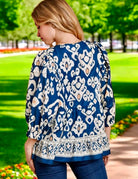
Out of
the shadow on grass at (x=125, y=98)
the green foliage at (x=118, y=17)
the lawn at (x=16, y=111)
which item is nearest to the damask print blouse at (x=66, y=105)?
the lawn at (x=16, y=111)

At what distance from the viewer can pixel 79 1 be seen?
47.2 m

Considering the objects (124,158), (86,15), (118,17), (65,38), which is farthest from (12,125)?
(118,17)

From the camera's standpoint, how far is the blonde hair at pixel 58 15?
2.26m

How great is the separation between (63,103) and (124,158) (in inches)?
153

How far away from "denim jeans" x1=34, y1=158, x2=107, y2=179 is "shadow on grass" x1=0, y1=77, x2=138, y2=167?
13.4ft

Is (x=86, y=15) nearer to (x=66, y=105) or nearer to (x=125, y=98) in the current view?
(x=125, y=98)

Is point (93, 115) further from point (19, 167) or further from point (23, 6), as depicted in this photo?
point (23, 6)

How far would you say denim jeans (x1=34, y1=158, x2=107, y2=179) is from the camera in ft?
7.55

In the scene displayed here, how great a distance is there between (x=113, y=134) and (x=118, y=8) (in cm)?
4217

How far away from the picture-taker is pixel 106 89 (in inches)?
99.6

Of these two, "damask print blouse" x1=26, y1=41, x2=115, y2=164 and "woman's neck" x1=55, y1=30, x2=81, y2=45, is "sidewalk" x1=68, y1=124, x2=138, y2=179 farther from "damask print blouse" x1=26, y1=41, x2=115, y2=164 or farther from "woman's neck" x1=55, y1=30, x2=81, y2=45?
"woman's neck" x1=55, y1=30, x2=81, y2=45

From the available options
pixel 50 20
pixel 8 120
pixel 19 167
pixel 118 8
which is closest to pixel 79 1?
pixel 118 8

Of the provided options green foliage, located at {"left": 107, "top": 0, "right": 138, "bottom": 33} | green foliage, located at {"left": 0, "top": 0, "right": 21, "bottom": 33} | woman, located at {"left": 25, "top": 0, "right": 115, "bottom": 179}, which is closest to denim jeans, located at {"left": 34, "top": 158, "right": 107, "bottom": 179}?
woman, located at {"left": 25, "top": 0, "right": 115, "bottom": 179}

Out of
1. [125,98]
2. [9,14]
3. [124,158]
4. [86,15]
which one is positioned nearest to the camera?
[124,158]
